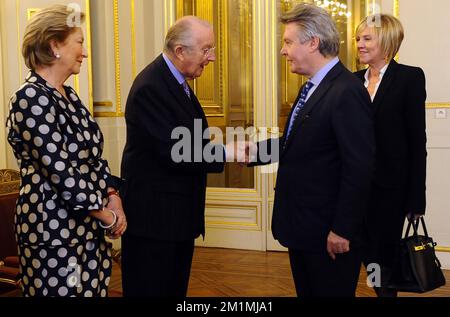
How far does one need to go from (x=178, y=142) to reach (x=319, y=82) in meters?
0.55

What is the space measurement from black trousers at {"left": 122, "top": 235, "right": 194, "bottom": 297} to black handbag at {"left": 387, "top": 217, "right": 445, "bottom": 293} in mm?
1044

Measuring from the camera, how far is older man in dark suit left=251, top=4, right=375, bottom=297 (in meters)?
1.85

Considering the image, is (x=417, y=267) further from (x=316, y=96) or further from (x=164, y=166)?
(x=164, y=166)

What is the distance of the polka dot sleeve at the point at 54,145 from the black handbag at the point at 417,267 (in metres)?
1.45

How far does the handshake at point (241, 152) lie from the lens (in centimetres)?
235

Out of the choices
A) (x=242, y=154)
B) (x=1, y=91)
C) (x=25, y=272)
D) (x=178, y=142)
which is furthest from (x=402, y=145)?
(x=1, y=91)

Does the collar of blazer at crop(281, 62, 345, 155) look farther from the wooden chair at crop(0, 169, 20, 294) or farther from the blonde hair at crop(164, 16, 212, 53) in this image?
the wooden chair at crop(0, 169, 20, 294)

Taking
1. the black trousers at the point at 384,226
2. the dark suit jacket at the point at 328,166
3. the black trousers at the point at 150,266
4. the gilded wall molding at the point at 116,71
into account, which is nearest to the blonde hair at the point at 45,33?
the black trousers at the point at 150,266

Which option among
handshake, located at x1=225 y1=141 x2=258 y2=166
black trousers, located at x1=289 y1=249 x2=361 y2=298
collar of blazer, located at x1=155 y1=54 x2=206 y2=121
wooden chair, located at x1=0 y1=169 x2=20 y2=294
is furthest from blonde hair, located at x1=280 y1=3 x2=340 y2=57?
wooden chair, located at x1=0 y1=169 x2=20 y2=294

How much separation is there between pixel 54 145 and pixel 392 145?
1565mm

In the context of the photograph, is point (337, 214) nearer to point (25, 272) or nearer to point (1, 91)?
point (25, 272)

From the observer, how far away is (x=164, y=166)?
2.08 metres

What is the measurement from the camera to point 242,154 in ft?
7.94

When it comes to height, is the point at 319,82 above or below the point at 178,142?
above
